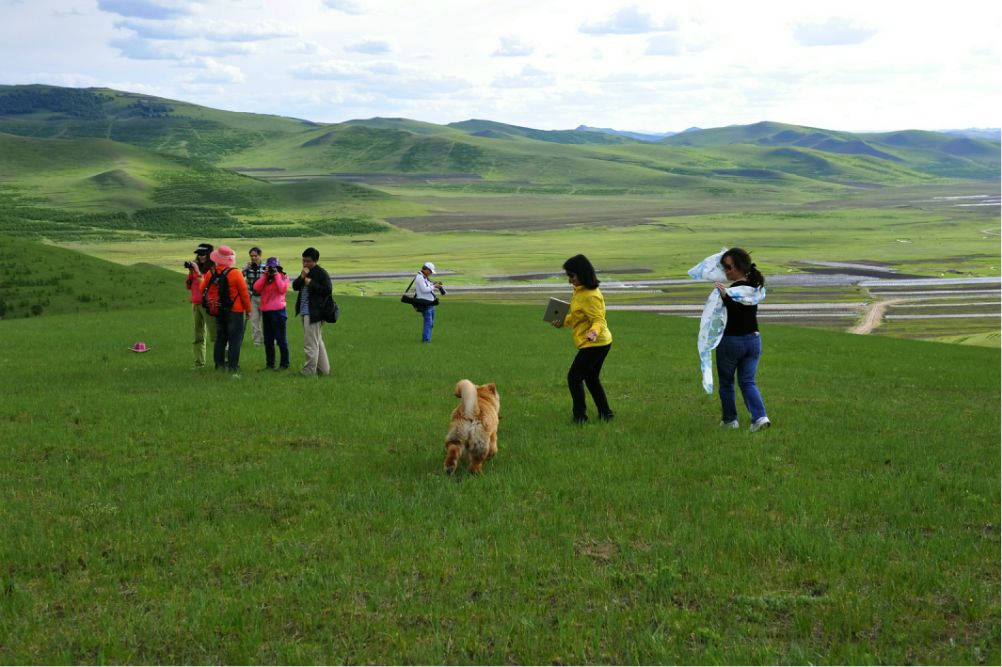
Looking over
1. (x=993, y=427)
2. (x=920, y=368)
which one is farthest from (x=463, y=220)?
(x=993, y=427)

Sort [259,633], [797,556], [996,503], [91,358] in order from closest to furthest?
[259,633] → [797,556] → [996,503] → [91,358]

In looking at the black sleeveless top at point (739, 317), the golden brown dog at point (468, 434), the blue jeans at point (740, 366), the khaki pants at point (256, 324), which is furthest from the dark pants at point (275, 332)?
the black sleeveless top at point (739, 317)

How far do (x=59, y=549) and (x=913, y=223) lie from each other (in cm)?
16119

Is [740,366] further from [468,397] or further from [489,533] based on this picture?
[489,533]

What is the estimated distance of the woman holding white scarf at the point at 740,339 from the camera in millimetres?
12750

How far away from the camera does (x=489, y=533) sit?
840cm

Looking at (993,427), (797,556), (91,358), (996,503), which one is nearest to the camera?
(797,556)

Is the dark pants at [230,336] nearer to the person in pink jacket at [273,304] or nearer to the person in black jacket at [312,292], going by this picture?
the person in pink jacket at [273,304]

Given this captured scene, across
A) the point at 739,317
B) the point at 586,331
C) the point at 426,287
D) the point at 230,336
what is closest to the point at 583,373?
the point at 586,331

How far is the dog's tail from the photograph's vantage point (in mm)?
10281

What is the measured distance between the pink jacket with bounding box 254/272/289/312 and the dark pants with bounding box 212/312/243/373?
0.93 m

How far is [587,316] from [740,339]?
219 cm

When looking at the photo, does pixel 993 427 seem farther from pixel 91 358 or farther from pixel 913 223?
pixel 913 223

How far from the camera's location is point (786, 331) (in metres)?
37.5
